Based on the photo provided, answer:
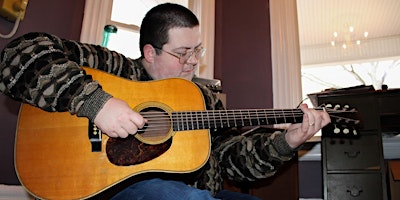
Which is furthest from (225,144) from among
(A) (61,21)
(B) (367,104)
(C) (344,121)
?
(A) (61,21)

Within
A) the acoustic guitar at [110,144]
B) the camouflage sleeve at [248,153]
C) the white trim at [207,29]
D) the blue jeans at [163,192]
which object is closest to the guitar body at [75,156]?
the acoustic guitar at [110,144]

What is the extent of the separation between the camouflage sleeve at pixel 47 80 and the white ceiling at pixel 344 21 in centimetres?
268

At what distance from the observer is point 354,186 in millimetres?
1886

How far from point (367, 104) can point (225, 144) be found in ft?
3.29

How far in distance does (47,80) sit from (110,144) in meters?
0.26

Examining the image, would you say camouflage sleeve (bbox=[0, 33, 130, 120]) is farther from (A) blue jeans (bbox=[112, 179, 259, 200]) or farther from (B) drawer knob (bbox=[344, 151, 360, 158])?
(B) drawer knob (bbox=[344, 151, 360, 158])

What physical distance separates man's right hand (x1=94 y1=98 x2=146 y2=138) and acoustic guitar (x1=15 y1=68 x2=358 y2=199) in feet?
0.29

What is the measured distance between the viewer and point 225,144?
1.42 meters

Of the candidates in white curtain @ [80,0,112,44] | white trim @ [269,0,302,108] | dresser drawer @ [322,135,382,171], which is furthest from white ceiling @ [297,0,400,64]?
white curtain @ [80,0,112,44]

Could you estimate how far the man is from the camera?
96 cm

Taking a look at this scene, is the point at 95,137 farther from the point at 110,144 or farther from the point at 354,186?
the point at 354,186

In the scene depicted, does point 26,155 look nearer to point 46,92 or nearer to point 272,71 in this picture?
point 46,92

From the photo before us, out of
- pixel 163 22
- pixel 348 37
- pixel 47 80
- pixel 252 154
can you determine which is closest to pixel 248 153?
pixel 252 154

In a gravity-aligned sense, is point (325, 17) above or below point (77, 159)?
above
